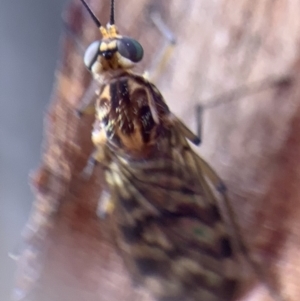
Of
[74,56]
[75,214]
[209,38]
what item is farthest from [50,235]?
[209,38]

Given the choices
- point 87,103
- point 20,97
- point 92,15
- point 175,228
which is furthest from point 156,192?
point 20,97

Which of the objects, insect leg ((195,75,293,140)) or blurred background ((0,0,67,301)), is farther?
blurred background ((0,0,67,301))

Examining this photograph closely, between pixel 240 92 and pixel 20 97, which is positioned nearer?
pixel 240 92

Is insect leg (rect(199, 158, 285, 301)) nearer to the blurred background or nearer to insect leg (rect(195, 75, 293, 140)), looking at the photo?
insect leg (rect(195, 75, 293, 140))

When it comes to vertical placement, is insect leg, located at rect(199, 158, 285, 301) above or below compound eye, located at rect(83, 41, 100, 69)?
below

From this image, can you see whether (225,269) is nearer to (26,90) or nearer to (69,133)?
(69,133)

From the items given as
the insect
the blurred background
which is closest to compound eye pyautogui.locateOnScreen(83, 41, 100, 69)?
the insect

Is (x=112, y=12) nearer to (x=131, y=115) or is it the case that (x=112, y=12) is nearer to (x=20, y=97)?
(x=131, y=115)
